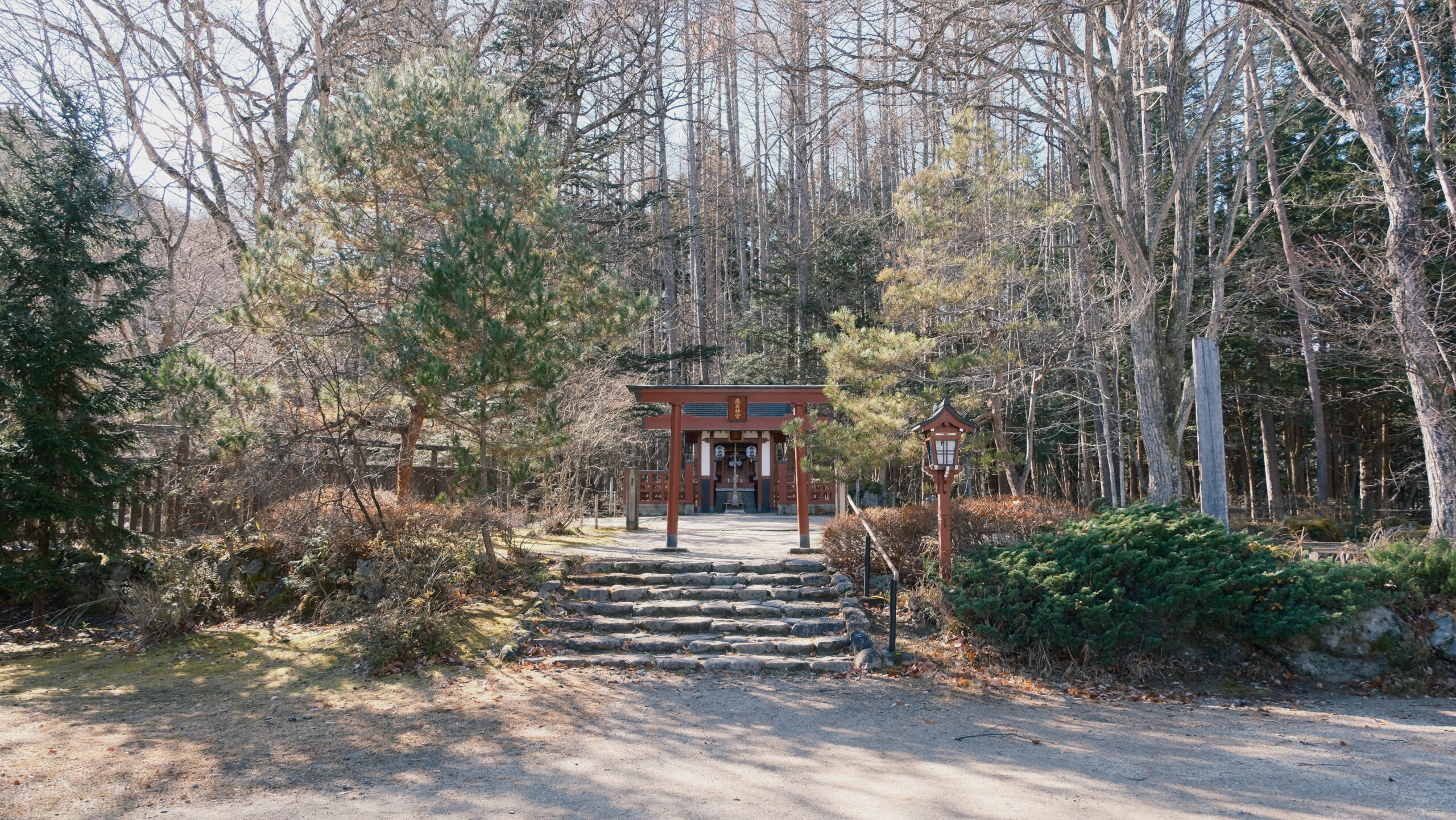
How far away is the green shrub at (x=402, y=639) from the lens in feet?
24.3

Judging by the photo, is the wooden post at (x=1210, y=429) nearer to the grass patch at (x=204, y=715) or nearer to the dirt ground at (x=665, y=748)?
the dirt ground at (x=665, y=748)

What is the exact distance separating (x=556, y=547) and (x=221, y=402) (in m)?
4.94

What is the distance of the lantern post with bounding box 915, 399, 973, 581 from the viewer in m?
8.22

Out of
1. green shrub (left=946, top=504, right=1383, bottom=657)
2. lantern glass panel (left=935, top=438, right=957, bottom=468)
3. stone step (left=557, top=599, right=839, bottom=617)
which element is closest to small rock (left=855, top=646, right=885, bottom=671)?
green shrub (left=946, top=504, right=1383, bottom=657)

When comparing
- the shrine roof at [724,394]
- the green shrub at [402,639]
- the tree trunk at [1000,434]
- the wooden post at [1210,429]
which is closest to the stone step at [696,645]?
the green shrub at [402,639]

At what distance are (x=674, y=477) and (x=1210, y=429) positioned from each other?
7195 mm

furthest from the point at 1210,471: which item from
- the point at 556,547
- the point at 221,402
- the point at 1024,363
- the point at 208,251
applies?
the point at 208,251

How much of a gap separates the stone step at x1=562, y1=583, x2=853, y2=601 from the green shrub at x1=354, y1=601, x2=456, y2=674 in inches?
73.1

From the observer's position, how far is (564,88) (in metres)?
15.4

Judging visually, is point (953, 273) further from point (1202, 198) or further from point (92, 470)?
point (92, 470)

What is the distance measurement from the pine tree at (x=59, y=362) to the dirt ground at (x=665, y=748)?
1.97 meters

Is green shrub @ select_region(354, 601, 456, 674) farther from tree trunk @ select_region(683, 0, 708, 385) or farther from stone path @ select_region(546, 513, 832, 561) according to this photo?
tree trunk @ select_region(683, 0, 708, 385)

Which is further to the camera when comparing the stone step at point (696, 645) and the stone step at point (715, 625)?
the stone step at point (715, 625)

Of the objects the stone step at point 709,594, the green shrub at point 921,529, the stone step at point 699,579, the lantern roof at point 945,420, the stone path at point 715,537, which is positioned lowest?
the stone step at point 709,594
